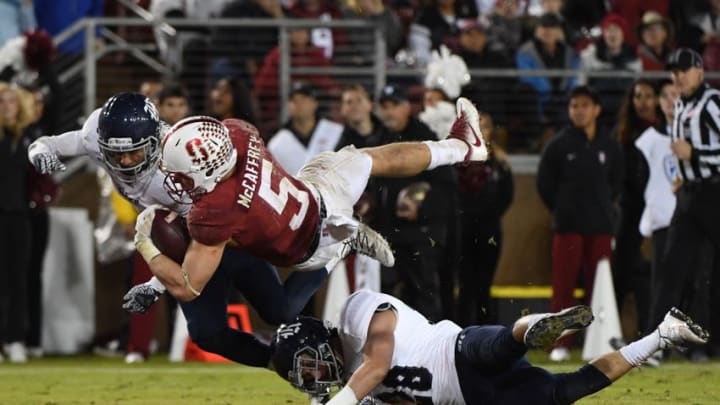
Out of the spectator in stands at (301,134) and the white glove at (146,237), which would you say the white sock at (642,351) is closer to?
the white glove at (146,237)

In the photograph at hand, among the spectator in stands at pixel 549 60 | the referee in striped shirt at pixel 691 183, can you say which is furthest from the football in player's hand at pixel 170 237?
the spectator in stands at pixel 549 60

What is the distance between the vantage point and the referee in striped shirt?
10242 mm

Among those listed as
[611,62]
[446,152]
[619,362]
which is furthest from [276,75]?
[619,362]

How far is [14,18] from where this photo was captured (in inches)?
527

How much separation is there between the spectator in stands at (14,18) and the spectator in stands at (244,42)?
1.58 m

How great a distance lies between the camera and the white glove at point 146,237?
738cm

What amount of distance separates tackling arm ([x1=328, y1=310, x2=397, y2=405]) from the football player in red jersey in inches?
27.3

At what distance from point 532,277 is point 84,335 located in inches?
148

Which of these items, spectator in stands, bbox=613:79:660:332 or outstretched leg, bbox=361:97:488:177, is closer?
outstretched leg, bbox=361:97:488:177

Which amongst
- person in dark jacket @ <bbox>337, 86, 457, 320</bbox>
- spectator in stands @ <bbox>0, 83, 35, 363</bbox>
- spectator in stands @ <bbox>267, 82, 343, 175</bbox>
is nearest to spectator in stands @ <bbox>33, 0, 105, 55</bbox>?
spectator in stands @ <bbox>0, 83, 35, 363</bbox>

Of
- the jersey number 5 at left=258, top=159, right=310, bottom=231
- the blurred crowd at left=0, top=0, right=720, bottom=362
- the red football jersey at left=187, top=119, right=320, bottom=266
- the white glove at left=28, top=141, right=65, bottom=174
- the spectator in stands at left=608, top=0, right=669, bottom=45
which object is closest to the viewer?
the red football jersey at left=187, top=119, right=320, bottom=266

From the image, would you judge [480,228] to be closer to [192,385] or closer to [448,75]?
[448,75]

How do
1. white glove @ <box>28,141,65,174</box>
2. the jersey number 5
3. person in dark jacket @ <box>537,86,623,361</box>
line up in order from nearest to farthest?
the jersey number 5, white glove @ <box>28,141,65,174</box>, person in dark jacket @ <box>537,86,623,361</box>

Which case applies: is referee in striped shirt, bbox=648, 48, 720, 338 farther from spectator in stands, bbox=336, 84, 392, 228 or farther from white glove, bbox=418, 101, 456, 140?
spectator in stands, bbox=336, 84, 392, 228
